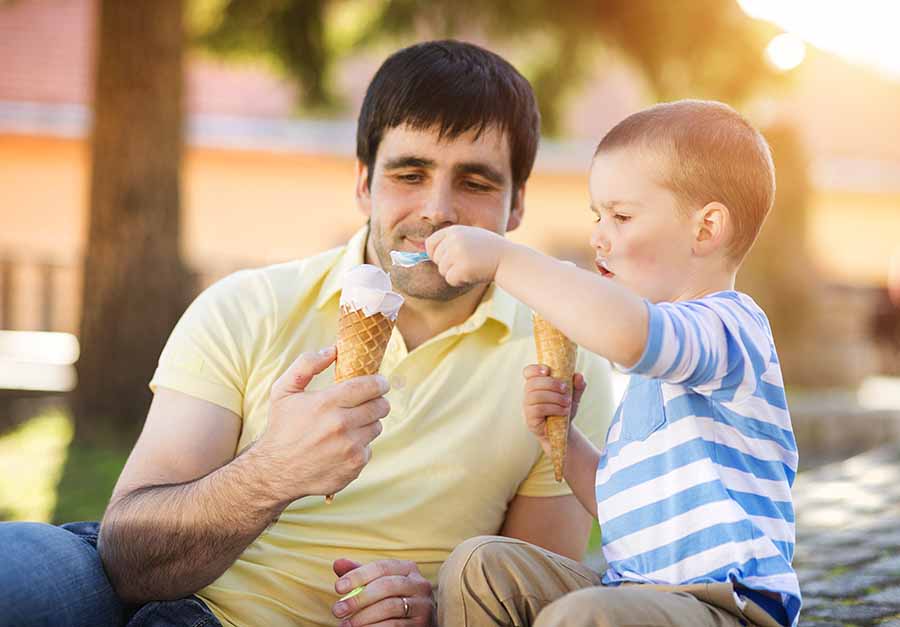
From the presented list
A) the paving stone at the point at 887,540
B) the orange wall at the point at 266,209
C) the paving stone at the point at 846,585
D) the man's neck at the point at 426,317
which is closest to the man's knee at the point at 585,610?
the man's neck at the point at 426,317

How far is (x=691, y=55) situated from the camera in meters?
9.28

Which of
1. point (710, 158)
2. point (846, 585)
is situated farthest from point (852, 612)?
point (710, 158)

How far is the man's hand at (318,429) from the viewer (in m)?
2.34

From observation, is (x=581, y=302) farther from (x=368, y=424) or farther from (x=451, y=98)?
(x=451, y=98)

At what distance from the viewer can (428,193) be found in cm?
306

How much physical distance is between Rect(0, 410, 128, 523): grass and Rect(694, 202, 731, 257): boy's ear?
418cm

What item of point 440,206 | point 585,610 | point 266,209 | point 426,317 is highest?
point 266,209

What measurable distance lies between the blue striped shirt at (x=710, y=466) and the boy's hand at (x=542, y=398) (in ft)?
0.79

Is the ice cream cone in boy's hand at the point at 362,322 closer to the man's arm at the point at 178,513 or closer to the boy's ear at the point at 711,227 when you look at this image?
the man's arm at the point at 178,513

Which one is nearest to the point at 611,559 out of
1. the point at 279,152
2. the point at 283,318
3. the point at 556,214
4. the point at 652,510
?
the point at 652,510

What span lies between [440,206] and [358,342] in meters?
0.70

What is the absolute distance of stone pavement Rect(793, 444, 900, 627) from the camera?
3.43m

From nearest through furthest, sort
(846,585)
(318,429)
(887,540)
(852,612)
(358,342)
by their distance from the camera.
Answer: (318,429) → (358,342) → (852,612) → (846,585) → (887,540)

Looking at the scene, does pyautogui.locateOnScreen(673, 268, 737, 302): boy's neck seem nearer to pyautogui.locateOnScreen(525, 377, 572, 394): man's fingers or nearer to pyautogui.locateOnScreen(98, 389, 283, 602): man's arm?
pyautogui.locateOnScreen(525, 377, 572, 394): man's fingers
